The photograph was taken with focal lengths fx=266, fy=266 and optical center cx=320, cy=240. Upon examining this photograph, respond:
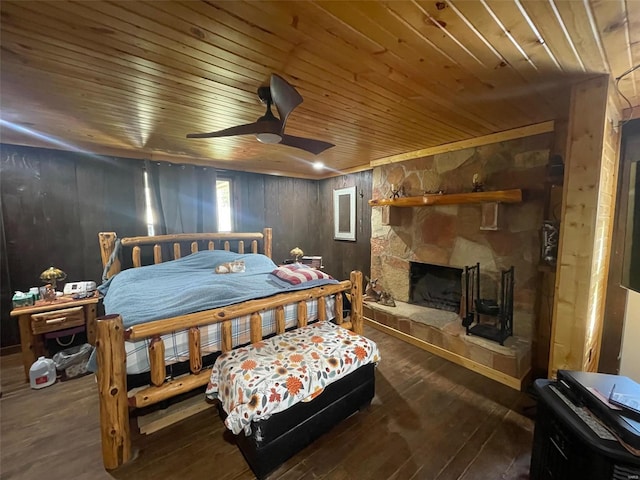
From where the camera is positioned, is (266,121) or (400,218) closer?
(266,121)

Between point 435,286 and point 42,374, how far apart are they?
4.21m

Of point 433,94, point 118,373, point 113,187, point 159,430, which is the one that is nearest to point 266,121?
point 433,94

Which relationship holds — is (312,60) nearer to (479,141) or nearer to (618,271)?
Result: (479,141)

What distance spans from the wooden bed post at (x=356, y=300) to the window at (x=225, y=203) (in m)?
2.51

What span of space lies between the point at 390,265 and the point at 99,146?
3.94 meters

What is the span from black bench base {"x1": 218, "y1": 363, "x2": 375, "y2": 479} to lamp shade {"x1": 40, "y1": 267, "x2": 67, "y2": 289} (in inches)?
92.6

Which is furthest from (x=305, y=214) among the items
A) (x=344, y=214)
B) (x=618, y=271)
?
(x=618, y=271)

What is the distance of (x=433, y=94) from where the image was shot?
1.87 meters

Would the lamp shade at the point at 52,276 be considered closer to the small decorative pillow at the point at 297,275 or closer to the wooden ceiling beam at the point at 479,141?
the small decorative pillow at the point at 297,275

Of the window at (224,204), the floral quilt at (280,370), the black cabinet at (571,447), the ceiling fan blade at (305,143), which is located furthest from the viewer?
the window at (224,204)

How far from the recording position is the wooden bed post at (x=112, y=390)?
1.48 metres

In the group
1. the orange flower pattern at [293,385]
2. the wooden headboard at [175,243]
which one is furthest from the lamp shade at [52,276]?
the orange flower pattern at [293,385]

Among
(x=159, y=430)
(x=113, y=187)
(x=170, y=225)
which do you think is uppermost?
(x=113, y=187)

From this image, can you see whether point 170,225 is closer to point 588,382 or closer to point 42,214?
point 42,214
